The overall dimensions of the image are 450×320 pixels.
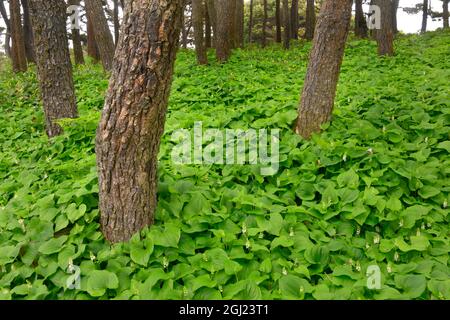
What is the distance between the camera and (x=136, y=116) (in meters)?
3.00

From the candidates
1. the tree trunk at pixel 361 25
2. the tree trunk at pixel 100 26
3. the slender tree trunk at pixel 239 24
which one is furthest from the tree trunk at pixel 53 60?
the tree trunk at pixel 361 25

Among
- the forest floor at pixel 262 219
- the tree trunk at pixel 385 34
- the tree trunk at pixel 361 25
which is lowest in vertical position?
the forest floor at pixel 262 219

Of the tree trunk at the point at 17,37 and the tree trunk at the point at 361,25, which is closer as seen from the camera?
the tree trunk at the point at 17,37

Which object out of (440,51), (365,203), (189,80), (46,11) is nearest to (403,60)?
(440,51)

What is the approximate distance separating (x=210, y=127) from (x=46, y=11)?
2.90 m

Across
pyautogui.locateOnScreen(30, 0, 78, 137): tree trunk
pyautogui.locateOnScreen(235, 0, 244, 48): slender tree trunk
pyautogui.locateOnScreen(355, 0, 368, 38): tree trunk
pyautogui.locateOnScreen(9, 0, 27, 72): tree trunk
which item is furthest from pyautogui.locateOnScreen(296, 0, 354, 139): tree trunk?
pyautogui.locateOnScreen(355, 0, 368, 38): tree trunk

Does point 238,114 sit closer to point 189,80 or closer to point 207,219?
point 207,219

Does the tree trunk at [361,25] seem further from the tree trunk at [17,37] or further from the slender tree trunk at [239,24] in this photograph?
the tree trunk at [17,37]

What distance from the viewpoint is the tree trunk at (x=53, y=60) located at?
5621 millimetres

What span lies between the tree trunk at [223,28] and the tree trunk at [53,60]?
6.13m

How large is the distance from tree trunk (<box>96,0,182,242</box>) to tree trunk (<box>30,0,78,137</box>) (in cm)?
323

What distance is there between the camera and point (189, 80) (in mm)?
9555

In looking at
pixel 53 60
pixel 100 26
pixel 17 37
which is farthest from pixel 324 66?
pixel 17 37

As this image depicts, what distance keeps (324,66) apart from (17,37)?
11.7m
